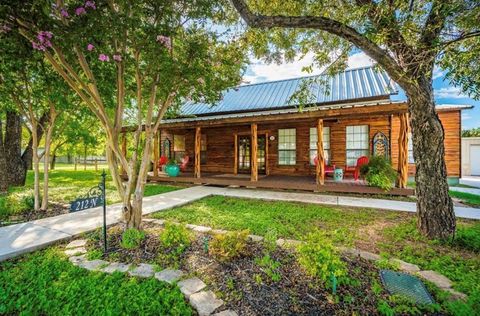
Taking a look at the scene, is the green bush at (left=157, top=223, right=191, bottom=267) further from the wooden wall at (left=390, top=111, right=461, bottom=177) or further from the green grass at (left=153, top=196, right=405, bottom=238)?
the wooden wall at (left=390, top=111, right=461, bottom=177)

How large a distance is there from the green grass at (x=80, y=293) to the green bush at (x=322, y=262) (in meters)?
1.31

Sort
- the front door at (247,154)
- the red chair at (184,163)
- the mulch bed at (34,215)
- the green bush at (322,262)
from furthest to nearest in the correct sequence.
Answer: the red chair at (184,163) → the front door at (247,154) → the mulch bed at (34,215) → the green bush at (322,262)

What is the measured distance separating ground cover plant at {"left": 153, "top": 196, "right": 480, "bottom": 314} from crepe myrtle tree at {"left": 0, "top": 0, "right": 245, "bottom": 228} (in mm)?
2025

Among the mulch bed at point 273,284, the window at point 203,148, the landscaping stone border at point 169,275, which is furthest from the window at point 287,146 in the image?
the landscaping stone border at point 169,275

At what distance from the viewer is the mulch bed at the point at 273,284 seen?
2041 mm

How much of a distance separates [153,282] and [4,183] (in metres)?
8.56

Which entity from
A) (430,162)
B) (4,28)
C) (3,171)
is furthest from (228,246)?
(3,171)

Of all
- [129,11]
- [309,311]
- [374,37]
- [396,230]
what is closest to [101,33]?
[129,11]

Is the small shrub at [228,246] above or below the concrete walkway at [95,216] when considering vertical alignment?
above

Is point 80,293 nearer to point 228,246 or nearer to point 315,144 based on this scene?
point 228,246

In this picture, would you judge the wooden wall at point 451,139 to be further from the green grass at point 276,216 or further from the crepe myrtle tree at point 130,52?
the crepe myrtle tree at point 130,52

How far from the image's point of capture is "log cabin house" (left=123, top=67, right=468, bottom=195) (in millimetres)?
7832

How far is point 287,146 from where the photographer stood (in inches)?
422

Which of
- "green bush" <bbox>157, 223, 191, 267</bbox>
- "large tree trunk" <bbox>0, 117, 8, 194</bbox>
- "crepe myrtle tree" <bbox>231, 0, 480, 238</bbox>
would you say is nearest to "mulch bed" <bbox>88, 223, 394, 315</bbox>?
"green bush" <bbox>157, 223, 191, 267</bbox>
